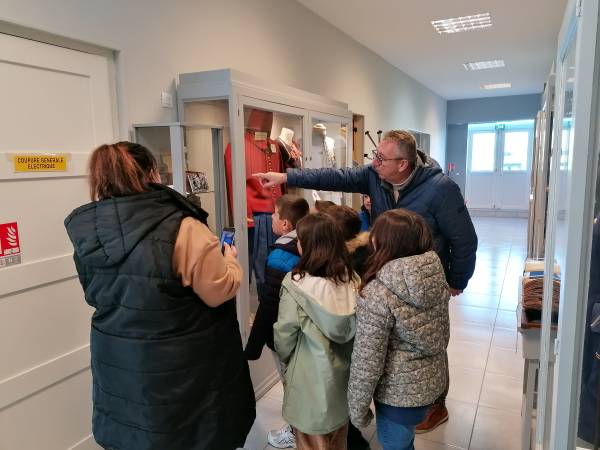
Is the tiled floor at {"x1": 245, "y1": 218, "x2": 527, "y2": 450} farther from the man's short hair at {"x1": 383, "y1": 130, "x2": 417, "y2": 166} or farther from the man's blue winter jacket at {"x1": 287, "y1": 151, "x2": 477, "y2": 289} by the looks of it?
the man's short hair at {"x1": 383, "y1": 130, "x2": 417, "y2": 166}

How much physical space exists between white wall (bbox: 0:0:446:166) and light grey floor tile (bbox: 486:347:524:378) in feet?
9.03

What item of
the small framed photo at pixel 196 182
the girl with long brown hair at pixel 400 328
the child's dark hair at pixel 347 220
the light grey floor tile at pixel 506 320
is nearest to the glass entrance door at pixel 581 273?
the girl with long brown hair at pixel 400 328

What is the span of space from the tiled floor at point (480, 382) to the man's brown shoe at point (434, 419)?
31mm

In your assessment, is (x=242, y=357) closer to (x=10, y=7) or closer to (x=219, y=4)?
(x=10, y=7)

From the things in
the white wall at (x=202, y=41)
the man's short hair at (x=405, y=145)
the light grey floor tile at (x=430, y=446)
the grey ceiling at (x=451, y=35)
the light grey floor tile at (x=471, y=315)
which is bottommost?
the light grey floor tile at (x=430, y=446)

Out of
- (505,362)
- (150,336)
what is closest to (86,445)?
(150,336)

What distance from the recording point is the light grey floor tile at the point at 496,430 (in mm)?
2342

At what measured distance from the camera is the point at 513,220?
10.6m

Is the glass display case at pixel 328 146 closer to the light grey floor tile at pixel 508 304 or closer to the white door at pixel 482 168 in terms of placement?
the light grey floor tile at pixel 508 304

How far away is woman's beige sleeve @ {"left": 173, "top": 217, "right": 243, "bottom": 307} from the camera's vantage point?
1.34 meters

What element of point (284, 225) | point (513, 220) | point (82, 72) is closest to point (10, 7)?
point (82, 72)

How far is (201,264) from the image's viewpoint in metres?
1.36

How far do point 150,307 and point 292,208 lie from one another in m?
1.10

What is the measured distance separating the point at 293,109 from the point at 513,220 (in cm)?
922
